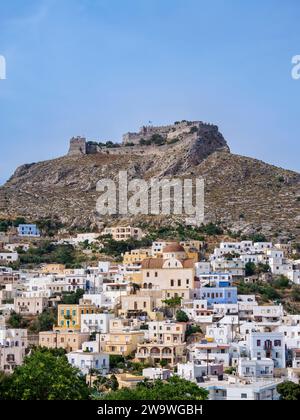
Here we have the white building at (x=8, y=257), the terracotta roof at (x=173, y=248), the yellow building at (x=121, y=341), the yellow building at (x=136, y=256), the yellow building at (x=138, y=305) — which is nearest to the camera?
the yellow building at (x=121, y=341)

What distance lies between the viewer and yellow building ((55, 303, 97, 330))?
4512cm

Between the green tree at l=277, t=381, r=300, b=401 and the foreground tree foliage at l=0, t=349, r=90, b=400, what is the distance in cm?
577

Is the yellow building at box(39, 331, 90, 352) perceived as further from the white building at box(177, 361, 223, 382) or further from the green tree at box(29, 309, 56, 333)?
the white building at box(177, 361, 223, 382)

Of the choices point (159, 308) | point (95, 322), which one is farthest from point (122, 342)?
point (159, 308)

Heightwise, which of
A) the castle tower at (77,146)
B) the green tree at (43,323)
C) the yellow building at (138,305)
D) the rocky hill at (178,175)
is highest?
the castle tower at (77,146)

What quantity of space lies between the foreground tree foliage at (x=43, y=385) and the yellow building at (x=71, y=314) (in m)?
16.2

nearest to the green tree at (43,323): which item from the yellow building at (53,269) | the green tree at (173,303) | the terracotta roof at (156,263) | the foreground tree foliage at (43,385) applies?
the green tree at (173,303)

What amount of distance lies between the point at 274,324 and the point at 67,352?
25.7ft

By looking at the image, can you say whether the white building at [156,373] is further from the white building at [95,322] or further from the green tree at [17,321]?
the green tree at [17,321]

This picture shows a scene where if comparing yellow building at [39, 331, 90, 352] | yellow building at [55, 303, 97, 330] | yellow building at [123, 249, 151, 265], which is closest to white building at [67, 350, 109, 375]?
yellow building at [39, 331, 90, 352]

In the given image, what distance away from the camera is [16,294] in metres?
50.6

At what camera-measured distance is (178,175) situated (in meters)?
74.7

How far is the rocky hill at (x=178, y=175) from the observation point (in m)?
68.3

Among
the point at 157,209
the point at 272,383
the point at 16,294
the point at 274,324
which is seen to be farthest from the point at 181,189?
the point at 272,383
